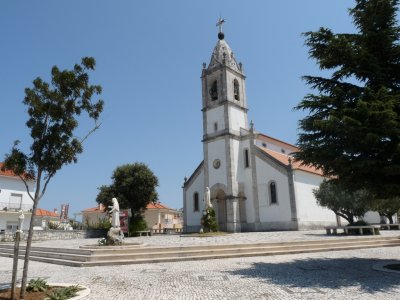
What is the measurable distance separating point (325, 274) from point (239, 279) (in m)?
2.72

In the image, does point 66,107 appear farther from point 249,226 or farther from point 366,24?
point 249,226

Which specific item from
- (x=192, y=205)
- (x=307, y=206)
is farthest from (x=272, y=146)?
(x=192, y=205)

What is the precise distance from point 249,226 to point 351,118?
2502cm

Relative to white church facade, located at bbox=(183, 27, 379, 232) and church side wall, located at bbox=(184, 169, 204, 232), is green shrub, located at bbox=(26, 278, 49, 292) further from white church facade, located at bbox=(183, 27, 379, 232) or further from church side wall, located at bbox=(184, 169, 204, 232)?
church side wall, located at bbox=(184, 169, 204, 232)

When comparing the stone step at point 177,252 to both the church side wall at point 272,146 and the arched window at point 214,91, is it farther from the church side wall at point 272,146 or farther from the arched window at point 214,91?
the arched window at point 214,91

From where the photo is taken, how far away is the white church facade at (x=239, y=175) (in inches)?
1224

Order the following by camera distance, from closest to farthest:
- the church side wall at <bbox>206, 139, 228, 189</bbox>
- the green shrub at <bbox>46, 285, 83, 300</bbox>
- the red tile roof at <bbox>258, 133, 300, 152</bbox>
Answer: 1. the green shrub at <bbox>46, 285, 83, 300</bbox>
2. the church side wall at <bbox>206, 139, 228, 189</bbox>
3. the red tile roof at <bbox>258, 133, 300, 152</bbox>

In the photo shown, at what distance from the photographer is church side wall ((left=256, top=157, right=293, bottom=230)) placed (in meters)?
30.5

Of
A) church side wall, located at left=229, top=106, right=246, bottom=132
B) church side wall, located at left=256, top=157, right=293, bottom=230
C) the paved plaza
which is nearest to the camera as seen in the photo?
the paved plaza

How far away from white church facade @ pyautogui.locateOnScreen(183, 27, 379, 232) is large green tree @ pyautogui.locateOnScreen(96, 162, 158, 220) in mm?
4572

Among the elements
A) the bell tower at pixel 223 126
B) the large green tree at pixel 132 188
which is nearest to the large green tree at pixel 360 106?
the bell tower at pixel 223 126

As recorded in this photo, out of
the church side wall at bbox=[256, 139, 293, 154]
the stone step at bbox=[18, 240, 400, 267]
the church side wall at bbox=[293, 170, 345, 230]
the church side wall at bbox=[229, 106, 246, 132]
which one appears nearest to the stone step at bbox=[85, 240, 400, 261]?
the stone step at bbox=[18, 240, 400, 267]

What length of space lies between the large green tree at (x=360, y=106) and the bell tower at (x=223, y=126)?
877 inches

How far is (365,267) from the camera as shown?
34.6 feet
